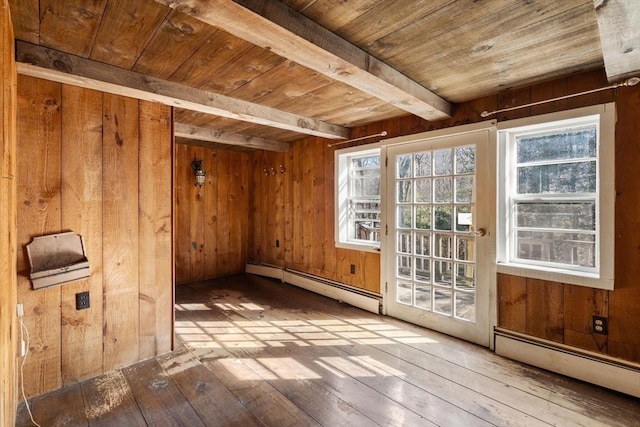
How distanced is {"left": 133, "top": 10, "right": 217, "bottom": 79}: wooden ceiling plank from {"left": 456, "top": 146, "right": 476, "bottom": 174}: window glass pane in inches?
90.4

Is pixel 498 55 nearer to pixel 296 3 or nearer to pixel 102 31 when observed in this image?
pixel 296 3

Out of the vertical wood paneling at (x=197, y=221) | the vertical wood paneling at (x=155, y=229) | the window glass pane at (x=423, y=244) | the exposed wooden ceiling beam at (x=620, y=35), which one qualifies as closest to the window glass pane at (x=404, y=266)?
the window glass pane at (x=423, y=244)

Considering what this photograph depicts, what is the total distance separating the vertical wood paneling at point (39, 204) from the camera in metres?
1.94

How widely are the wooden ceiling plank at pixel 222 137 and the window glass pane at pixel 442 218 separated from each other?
2619 millimetres

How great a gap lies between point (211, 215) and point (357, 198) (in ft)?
8.69

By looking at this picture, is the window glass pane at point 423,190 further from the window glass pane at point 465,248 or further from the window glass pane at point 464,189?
the window glass pane at point 465,248

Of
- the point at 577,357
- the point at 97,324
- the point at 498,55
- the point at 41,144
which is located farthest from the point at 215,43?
the point at 577,357

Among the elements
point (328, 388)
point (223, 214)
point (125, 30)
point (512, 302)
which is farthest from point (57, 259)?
point (512, 302)

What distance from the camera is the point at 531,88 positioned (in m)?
2.43

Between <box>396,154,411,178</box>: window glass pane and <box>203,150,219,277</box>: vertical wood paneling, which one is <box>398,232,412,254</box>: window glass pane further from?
<box>203,150,219,277</box>: vertical wood paneling

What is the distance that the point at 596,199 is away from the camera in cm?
219

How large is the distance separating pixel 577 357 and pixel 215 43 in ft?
10.6

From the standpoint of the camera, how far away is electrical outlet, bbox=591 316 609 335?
2123 mm

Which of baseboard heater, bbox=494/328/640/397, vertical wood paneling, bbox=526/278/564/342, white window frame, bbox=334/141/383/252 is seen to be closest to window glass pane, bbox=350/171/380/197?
white window frame, bbox=334/141/383/252
